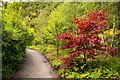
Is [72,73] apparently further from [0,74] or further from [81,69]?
[0,74]

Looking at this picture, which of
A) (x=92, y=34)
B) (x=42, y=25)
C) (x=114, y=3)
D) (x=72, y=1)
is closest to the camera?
(x=92, y=34)

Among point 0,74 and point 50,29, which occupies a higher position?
point 50,29

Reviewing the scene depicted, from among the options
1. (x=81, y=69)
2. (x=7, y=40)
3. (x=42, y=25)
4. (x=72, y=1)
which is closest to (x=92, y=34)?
(x=81, y=69)

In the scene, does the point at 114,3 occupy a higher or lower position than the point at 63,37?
higher

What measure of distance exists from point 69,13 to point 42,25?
11.1 m

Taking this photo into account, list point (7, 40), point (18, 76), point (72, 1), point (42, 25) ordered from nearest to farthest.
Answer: point (7, 40), point (18, 76), point (72, 1), point (42, 25)

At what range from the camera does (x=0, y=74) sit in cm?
1001

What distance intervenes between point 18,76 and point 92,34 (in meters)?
4.92

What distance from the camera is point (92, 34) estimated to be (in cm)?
1241

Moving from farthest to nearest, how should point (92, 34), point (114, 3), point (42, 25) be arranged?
point (42, 25) → point (114, 3) → point (92, 34)

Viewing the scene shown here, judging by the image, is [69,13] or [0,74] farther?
[69,13]

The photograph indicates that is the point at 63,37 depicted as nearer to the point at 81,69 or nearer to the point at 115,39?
the point at 81,69

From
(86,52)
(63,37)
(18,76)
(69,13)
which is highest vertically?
(69,13)

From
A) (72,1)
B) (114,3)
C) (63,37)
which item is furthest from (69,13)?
(63,37)
